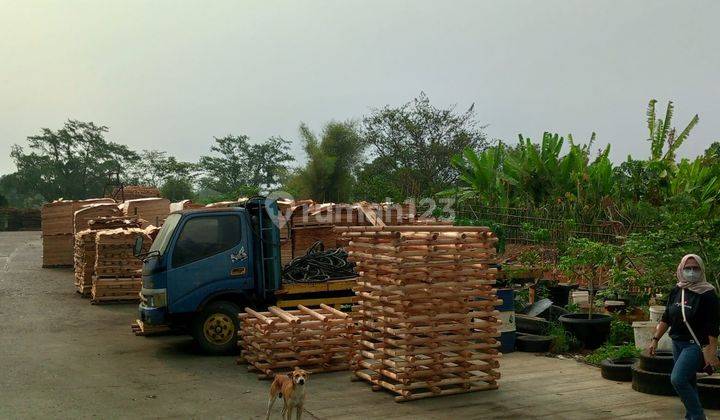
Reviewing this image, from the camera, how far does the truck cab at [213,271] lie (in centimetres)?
1162

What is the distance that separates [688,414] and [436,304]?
10.1ft

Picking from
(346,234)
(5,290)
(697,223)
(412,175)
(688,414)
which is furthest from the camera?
(412,175)

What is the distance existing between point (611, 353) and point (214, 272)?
6292mm

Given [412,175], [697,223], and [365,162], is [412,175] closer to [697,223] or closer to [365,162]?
[365,162]

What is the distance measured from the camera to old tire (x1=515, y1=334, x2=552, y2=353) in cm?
1168

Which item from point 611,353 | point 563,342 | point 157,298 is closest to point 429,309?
point 611,353

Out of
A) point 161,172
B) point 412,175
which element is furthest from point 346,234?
point 161,172

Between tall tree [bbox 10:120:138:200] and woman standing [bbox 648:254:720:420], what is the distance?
62788mm

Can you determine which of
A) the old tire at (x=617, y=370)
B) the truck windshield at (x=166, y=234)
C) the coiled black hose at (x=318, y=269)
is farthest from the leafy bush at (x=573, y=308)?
the truck windshield at (x=166, y=234)

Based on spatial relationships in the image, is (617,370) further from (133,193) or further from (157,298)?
(133,193)

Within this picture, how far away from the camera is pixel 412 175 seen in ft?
125

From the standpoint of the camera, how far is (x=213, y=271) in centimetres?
1180

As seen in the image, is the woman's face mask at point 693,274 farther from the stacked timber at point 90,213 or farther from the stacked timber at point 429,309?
the stacked timber at point 90,213

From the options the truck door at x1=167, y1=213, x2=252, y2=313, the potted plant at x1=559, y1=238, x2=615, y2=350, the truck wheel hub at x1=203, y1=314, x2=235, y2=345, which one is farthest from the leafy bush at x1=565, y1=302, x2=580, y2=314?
the truck wheel hub at x1=203, y1=314, x2=235, y2=345
